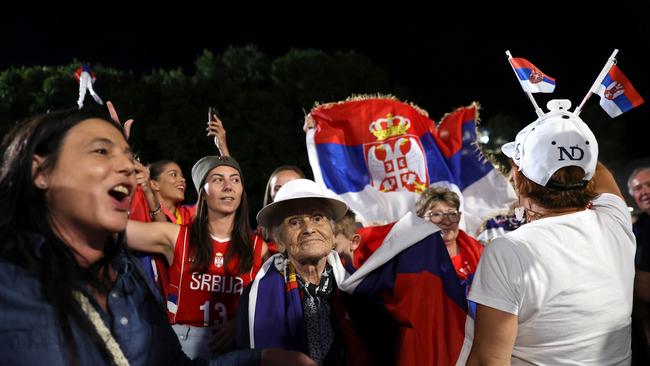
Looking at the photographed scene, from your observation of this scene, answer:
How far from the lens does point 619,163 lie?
2506cm

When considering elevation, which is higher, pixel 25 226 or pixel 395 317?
pixel 25 226

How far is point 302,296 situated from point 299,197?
0.57 meters

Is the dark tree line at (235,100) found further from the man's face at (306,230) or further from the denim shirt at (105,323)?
the denim shirt at (105,323)

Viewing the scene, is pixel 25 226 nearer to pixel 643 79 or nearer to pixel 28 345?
pixel 28 345

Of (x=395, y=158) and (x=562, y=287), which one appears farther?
(x=395, y=158)

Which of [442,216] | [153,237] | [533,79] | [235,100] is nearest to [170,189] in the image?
[153,237]

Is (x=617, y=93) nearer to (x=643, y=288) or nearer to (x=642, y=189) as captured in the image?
(x=643, y=288)

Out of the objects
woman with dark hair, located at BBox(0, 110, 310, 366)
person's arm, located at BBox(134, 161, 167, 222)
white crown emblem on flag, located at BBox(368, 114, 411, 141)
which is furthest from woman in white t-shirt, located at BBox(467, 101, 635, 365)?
white crown emblem on flag, located at BBox(368, 114, 411, 141)

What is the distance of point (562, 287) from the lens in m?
2.24

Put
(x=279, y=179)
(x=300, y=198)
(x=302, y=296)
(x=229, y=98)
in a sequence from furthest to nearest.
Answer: (x=229, y=98)
(x=279, y=179)
(x=300, y=198)
(x=302, y=296)

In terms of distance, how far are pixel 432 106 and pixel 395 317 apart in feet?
143

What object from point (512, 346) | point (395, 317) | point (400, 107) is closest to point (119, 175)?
point (512, 346)

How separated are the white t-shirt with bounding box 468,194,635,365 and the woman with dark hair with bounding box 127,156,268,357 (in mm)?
2179

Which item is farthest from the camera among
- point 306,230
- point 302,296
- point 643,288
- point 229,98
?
point 229,98
